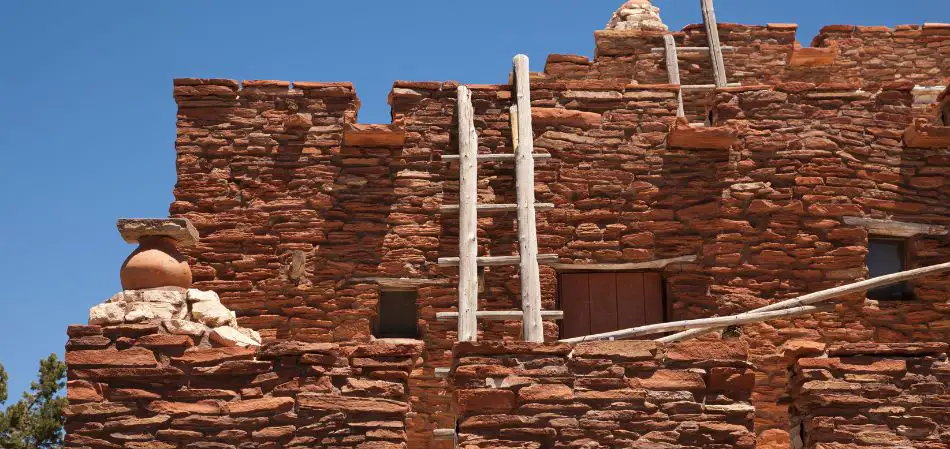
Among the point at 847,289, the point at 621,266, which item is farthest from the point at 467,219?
the point at 847,289

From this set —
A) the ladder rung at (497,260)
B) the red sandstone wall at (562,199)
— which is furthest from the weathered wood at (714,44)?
the ladder rung at (497,260)

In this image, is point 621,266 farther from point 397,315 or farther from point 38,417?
point 38,417

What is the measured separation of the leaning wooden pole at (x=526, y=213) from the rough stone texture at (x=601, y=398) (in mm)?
1354

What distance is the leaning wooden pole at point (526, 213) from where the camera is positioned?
985cm

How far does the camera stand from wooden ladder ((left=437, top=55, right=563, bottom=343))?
9.84 meters

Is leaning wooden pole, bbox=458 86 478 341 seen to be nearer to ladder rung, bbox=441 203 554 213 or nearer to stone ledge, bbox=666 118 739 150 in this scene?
ladder rung, bbox=441 203 554 213

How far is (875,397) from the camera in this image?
802 cm

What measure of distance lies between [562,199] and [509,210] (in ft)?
2.26

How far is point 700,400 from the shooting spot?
798 centimetres

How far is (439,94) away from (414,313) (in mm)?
1971

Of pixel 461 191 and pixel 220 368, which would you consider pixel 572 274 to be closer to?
pixel 461 191

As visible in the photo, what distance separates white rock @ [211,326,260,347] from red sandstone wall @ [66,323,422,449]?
15 cm

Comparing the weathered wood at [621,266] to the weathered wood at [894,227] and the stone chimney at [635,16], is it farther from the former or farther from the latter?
the stone chimney at [635,16]

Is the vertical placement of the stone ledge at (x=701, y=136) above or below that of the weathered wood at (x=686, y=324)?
above
